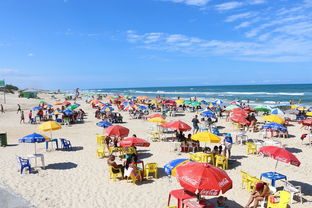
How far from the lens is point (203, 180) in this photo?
502cm

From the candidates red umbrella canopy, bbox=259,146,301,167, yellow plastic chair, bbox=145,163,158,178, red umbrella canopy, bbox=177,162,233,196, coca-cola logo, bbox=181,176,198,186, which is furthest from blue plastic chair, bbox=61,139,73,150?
red umbrella canopy, bbox=259,146,301,167

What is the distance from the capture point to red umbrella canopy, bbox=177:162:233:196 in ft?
16.1

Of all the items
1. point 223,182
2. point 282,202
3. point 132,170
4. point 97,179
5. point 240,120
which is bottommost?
point 97,179

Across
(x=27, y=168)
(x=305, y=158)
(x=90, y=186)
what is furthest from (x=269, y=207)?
(x=27, y=168)

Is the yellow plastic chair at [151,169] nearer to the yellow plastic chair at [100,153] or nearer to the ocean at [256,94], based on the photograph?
the yellow plastic chair at [100,153]

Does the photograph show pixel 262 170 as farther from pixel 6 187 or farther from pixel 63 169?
pixel 6 187

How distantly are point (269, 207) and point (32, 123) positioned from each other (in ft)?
64.4

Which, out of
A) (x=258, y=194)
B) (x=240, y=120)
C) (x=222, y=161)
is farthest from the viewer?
(x=240, y=120)

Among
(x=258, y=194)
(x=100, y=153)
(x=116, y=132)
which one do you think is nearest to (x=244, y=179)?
(x=258, y=194)

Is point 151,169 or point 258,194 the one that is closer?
point 258,194

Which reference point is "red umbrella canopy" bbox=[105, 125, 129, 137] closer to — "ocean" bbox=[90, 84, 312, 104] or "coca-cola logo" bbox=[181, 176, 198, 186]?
"coca-cola logo" bbox=[181, 176, 198, 186]

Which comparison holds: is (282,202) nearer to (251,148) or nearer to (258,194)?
(258,194)

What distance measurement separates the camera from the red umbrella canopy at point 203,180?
492cm

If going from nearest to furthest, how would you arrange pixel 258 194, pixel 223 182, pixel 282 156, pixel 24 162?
1. pixel 223 182
2. pixel 258 194
3. pixel 282 156
4. pixel 24 162
